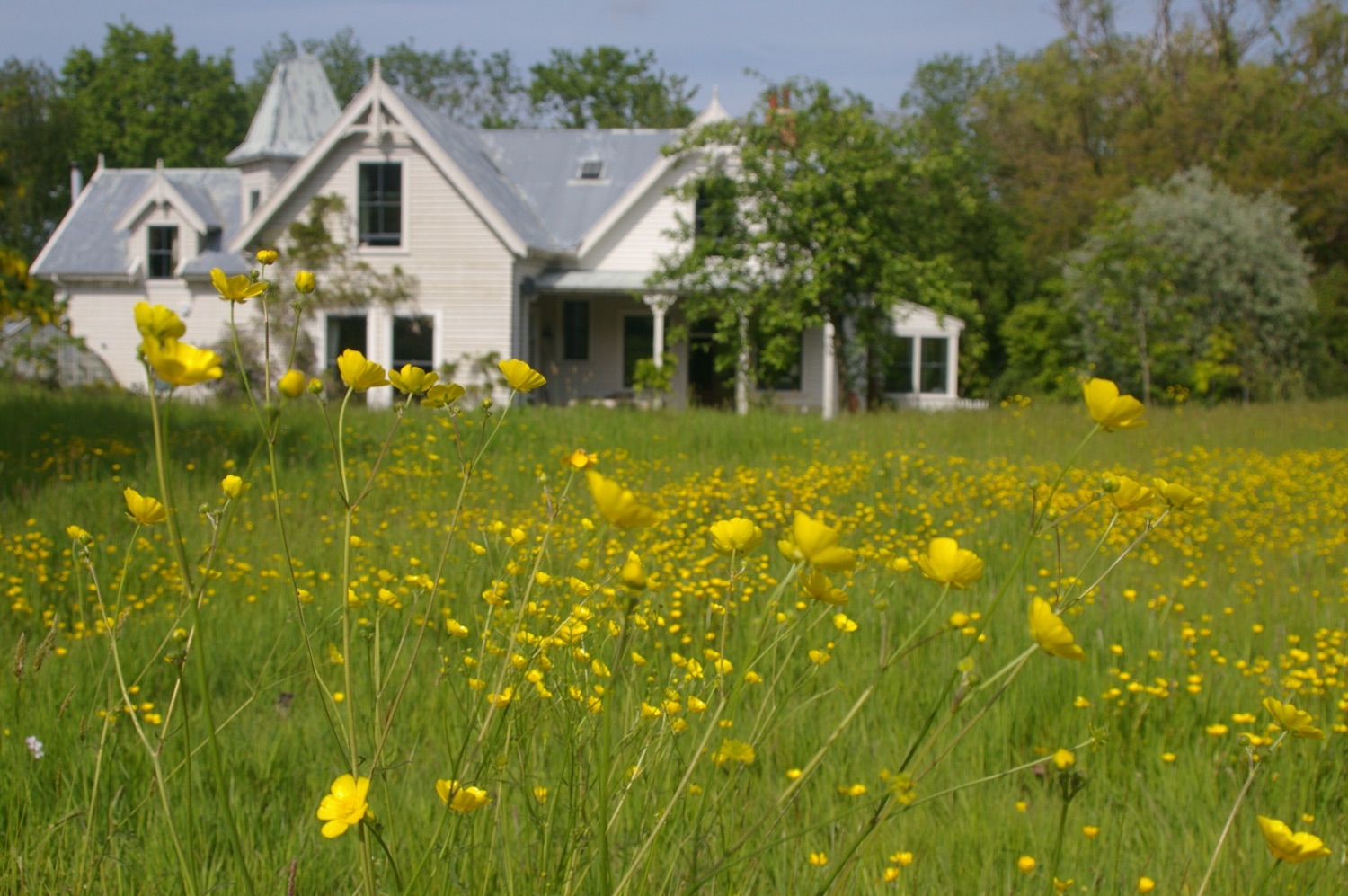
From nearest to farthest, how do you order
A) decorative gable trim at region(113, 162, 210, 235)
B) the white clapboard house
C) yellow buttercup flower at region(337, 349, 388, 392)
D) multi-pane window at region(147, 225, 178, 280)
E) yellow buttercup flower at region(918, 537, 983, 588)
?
yellow buttercup flower at region(918, 537, 983, 588)
yellow buttercup flower at region(337, 349, 388, 392)
the white clapboard house
decorative gable trim at region(113, 162, 210, 235)
multi-pane window at region(147, 225, 178, 280)

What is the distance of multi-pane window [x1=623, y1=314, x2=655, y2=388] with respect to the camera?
2138 centimetres

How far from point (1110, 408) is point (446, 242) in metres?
18.4

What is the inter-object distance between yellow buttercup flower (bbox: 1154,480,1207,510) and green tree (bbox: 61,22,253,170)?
165ft

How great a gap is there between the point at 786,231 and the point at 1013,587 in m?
13.2

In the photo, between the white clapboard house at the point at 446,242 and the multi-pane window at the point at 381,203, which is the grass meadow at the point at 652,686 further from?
the multi-pane window at the point at 381,203

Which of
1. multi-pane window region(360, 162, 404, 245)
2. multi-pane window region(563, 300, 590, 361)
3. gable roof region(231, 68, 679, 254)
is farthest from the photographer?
multi-pane window region(563, 300, 590, 361)

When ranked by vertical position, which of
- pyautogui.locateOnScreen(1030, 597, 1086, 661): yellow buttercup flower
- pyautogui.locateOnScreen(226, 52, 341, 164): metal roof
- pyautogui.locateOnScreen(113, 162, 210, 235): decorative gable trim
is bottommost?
pyautogui.locateOnScreen(1030, 597, 1086, 661): yellow buttercup flower

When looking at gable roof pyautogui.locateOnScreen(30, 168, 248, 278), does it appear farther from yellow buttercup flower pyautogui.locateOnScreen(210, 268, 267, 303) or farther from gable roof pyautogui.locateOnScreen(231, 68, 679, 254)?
yellow buttercup flower pyautogui.locateOnScreen(210, 268, 267, 303)

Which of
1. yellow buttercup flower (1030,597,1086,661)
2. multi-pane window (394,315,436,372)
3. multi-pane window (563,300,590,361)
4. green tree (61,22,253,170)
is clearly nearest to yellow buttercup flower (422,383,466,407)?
yellow buttercup flower (1030,597,1086,661)

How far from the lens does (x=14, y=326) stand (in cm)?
2469

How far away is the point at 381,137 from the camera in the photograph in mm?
18656

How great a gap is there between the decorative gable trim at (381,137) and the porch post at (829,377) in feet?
18.9

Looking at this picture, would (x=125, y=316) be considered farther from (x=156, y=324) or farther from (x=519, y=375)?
(x=156, y=324)

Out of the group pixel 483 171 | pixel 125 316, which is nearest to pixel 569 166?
pixel 483 171
